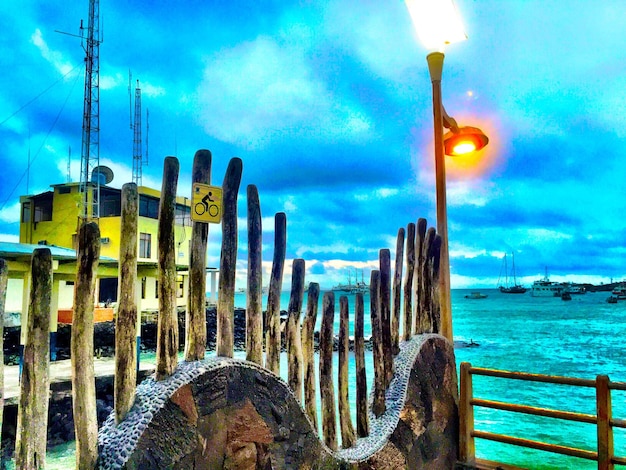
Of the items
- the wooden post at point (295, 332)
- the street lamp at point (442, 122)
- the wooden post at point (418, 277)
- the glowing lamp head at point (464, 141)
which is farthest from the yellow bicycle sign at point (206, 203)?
the glowing lamp head at point (464, 141)

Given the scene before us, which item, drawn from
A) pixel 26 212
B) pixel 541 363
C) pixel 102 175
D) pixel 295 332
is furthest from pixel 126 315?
pixel 541 363

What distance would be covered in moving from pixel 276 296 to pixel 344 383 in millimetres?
915

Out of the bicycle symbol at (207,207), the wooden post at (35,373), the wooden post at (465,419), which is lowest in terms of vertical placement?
the wooden post at (465,419)

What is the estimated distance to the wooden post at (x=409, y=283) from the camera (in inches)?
158

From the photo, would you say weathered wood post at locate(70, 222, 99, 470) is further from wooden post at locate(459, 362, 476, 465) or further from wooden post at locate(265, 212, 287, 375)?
wooden post at locate(459, 362, 476, 465)

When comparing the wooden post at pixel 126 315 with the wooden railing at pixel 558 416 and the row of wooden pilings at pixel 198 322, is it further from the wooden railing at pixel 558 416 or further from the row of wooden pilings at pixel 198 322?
the wooden railing at pixel 558 416

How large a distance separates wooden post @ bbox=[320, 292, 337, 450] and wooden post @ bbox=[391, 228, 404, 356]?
74 cm

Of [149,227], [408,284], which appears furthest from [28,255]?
[149,227]

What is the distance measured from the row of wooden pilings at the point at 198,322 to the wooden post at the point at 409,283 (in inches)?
0.6

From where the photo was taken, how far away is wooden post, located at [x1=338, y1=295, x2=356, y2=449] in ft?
10.4

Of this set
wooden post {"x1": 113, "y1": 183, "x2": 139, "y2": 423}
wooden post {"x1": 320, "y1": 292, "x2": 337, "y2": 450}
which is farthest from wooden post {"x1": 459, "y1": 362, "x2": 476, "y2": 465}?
wooden post {"x1": 113, "y1": 183, "x2": 139, "y2": 423}

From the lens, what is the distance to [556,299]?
8312 cm

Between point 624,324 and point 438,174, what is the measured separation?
57.5m

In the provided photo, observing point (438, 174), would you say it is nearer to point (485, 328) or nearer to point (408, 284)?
point (408, 284)
